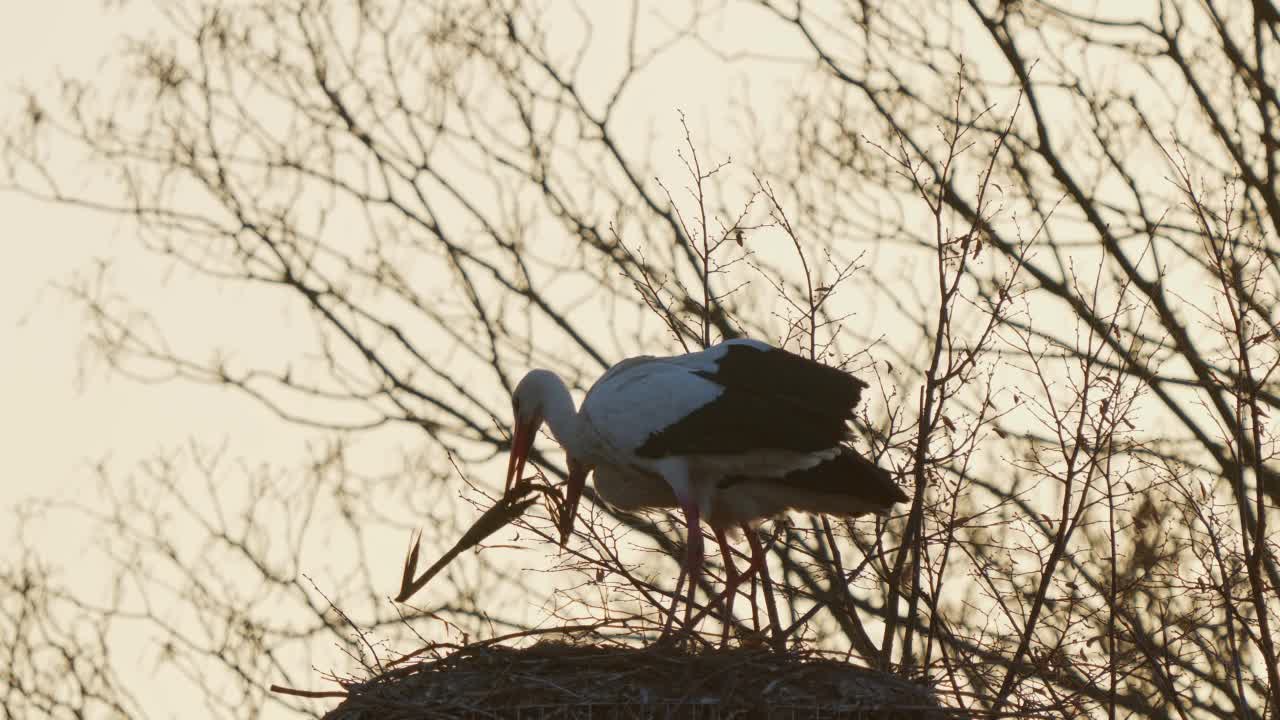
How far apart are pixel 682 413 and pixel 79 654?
15.4ft

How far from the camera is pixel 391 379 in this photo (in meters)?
11.7

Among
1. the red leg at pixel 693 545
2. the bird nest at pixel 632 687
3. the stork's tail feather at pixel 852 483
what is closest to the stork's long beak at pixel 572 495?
the red leg at pixel 693 545

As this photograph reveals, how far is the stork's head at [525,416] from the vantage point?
8555mm

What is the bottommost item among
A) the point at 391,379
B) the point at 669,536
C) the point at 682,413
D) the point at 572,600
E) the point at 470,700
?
the point at 470,700

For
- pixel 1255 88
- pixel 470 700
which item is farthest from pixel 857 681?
pixel 1255 88

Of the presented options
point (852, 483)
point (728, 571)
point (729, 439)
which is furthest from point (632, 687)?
point (728, 571)

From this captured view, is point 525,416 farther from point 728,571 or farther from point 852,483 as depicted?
point 852,483

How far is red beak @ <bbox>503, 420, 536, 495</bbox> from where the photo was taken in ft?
28.5

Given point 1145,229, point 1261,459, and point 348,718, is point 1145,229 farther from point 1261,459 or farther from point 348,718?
point 348,718

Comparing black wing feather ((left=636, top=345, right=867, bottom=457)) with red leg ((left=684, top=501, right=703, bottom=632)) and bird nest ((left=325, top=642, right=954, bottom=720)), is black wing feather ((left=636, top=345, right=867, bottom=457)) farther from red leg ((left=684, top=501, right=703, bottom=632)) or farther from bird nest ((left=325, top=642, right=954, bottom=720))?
bird nest ((left=325, top=642, right=954, bottom=720))

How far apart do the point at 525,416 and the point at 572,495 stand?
1.77 ft

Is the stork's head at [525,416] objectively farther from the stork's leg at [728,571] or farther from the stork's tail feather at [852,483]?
the stork's tail feather at [852,483]

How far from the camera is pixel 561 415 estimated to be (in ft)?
27.5

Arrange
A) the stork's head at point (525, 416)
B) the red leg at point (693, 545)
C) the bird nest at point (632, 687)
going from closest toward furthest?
the bird nest at point (632, 687) < the red leg at point (693, 545) < the stork's head at point (525, 416)
